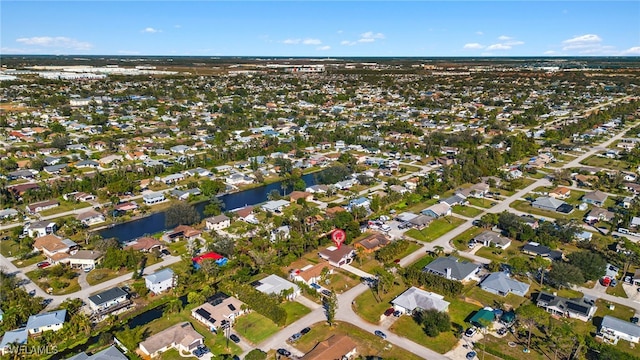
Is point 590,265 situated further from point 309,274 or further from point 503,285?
point 309,274


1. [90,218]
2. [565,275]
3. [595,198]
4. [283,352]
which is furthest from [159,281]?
[595,198]

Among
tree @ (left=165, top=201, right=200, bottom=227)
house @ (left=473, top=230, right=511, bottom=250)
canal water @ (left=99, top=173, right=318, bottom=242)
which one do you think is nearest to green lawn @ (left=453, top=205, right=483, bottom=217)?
house @ (left=473, top=230, right=511, bottom=250)

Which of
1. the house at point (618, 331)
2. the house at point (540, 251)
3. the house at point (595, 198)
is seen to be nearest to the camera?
the house at point (618, 331)

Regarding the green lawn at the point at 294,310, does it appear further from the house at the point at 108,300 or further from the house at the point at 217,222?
the house at the point at 217,222

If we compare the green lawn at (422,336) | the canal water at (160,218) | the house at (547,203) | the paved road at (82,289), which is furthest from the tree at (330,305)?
the house at (547,203)

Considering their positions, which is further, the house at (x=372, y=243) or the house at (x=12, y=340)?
the house at (x=372, y=243)

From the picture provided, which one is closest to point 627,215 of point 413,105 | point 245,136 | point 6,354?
point 6,354

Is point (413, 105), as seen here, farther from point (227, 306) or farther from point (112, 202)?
point (227, 306)
